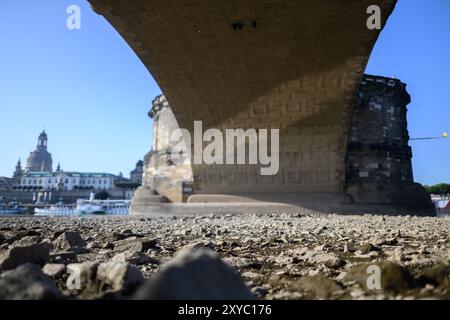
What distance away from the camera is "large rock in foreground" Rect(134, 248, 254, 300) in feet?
3.69

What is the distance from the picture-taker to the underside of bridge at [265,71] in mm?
7977

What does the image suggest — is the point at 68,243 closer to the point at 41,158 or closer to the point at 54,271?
the point at 54,271

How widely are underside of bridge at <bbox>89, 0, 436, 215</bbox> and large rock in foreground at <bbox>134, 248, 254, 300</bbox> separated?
24.6 feet

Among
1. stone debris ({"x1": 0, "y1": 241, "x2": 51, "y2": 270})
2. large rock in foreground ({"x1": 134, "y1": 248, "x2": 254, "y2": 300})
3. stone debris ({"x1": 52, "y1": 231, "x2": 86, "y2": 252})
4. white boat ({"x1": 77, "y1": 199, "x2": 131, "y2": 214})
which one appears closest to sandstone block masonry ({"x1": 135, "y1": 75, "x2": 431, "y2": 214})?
stone debris ({"x1": 52, "y1": 231, "x2": 86, "y2": 252})

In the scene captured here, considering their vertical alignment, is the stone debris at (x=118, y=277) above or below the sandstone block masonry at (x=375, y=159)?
below

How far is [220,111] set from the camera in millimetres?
13461

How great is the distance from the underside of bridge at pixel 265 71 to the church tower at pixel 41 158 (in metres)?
103

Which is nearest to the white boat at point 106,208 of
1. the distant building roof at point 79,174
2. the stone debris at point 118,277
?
the stone debris at point 118,277

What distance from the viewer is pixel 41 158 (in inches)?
4097

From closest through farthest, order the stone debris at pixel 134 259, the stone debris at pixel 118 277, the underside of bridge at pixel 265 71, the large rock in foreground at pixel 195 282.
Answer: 1. the large rock in foreground at pixel 195 282
2. the stone debris at pixel 118 277
3. the stone debris at pixel 134 259
4. the underside of bridge at pixel 265 71

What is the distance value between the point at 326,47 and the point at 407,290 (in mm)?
8749

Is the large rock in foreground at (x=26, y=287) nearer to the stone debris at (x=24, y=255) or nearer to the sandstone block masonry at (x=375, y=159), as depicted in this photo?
the stone debris at (x=24, y=255)

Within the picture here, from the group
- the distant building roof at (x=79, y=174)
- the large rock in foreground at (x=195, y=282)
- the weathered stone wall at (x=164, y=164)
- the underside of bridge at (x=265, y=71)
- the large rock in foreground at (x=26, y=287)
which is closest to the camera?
the large rock in foreground at (x=195, y=282)
